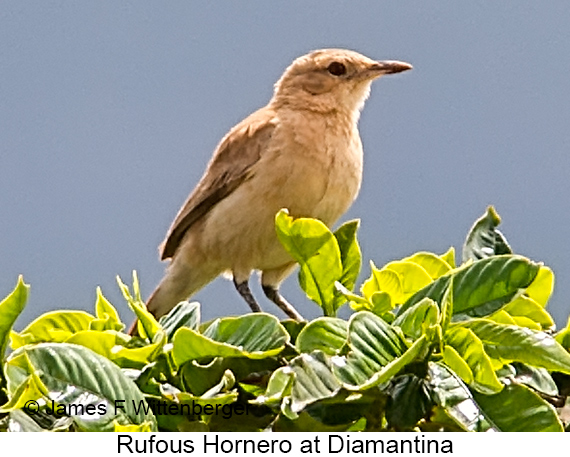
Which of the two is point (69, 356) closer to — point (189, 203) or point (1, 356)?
point (1, 356)

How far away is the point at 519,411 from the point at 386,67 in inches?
131

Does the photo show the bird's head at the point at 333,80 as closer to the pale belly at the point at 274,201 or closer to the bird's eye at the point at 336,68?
the bird's eye at the point at 336,68

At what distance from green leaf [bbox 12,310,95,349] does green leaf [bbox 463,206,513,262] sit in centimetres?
80

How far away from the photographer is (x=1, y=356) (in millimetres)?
1485

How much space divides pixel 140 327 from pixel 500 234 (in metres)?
0.82

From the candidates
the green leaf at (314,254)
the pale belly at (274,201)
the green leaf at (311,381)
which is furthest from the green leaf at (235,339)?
the pale belly at (274,201)

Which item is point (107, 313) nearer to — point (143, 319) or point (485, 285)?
point (143, 319)

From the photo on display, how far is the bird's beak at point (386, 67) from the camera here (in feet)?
14.8

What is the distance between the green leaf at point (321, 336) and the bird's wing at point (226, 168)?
2815 mm

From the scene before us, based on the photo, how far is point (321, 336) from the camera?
59.1 inches

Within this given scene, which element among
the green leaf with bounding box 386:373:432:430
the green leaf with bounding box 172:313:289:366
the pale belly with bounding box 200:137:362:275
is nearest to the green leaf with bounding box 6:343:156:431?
the green leaf with bounding box 172:313:289:366

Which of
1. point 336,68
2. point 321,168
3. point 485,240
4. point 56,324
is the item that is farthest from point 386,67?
point 56,324

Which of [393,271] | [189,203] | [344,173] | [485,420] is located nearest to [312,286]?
[393,271]
